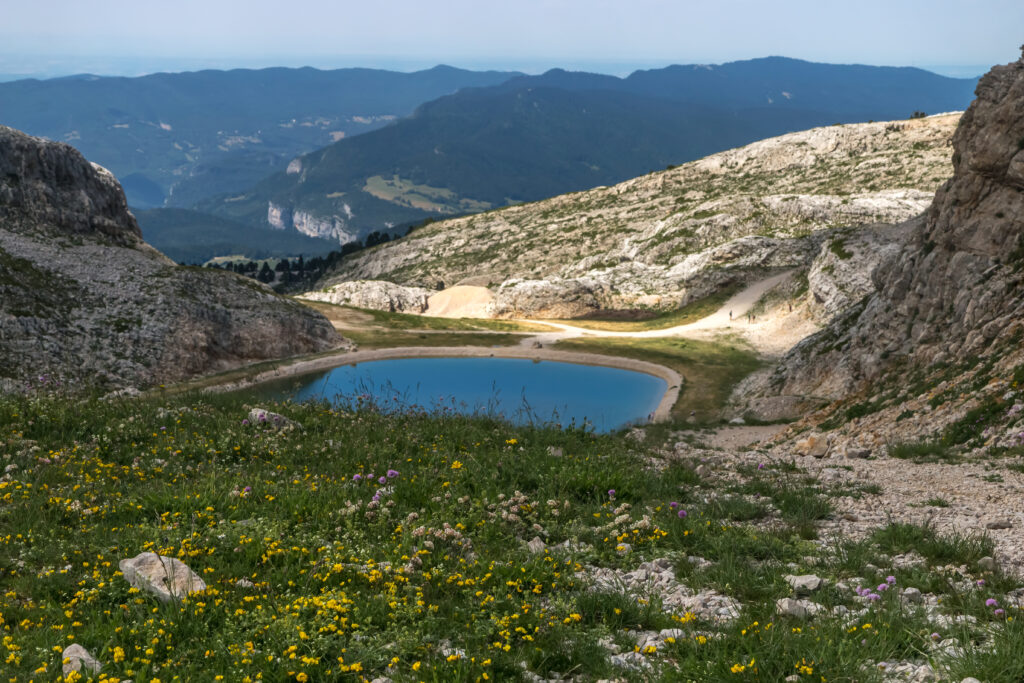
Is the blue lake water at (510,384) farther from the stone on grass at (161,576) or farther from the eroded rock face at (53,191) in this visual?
the stone on grass at (161,576)

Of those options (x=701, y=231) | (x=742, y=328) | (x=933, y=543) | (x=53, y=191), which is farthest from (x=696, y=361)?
(x=53, y=191)

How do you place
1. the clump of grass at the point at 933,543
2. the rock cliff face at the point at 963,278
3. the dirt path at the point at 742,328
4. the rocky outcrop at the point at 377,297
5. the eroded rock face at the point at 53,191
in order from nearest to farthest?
the clump of grass at the point at 933,543 → the rock cliff face at the point at 963,278 → the eroded rock face at the point at 53,191 → the dirt path at the point at 742,328 → the rocky outcrop at the point at 377,297

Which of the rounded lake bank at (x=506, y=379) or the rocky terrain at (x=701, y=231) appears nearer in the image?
the rounded lake bank at (x=506, y=379)

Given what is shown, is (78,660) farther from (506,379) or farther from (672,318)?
(672,318)

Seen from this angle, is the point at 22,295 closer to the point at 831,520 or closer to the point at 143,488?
the point at 143,488

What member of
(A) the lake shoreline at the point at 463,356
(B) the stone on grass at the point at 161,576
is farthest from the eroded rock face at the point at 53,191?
(B) the stone on grass at the point at 161,576

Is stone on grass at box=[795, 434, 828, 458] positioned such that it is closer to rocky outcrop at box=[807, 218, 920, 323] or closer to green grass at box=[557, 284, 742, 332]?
rocky outcrop at box=[807, 218, 920, 323]
